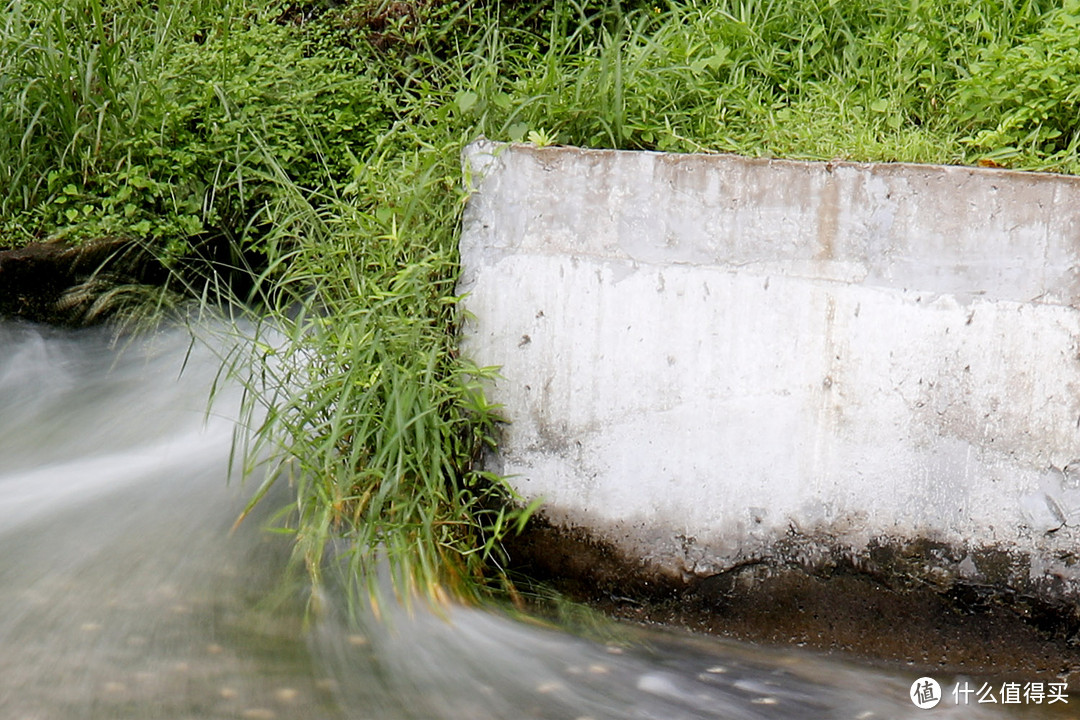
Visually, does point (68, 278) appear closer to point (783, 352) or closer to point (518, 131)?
point (518, 131)

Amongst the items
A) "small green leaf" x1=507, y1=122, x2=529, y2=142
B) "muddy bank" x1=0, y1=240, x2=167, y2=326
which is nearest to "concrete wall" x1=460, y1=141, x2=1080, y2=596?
"small green leaf" x1=507, y1=122, x2=529, y2=142

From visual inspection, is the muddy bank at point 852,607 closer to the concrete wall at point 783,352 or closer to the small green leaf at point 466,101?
the concrete wall at point 783,352

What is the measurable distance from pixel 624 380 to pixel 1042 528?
1.29m

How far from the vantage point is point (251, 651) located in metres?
2.79

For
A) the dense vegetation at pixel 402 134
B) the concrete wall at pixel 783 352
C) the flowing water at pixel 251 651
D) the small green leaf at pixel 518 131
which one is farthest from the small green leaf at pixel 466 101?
the flowing water at pixel 251 651

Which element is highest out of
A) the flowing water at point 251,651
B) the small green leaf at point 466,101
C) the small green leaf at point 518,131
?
the small green leaf at point 466,101

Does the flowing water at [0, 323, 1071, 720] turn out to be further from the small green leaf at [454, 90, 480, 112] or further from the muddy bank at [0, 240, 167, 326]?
the small green leaf at [454, 90, 480, 112]

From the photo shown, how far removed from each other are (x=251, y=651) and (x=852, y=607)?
1815mm

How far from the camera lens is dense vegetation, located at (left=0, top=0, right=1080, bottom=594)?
10.1 ft

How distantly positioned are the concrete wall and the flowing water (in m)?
0.38

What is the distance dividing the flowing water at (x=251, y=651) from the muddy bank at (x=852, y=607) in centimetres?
9

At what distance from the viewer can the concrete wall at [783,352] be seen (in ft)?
9.00

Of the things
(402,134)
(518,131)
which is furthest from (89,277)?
(518,131)

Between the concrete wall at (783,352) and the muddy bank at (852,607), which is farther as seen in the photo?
the muddy bank at (852,607)
